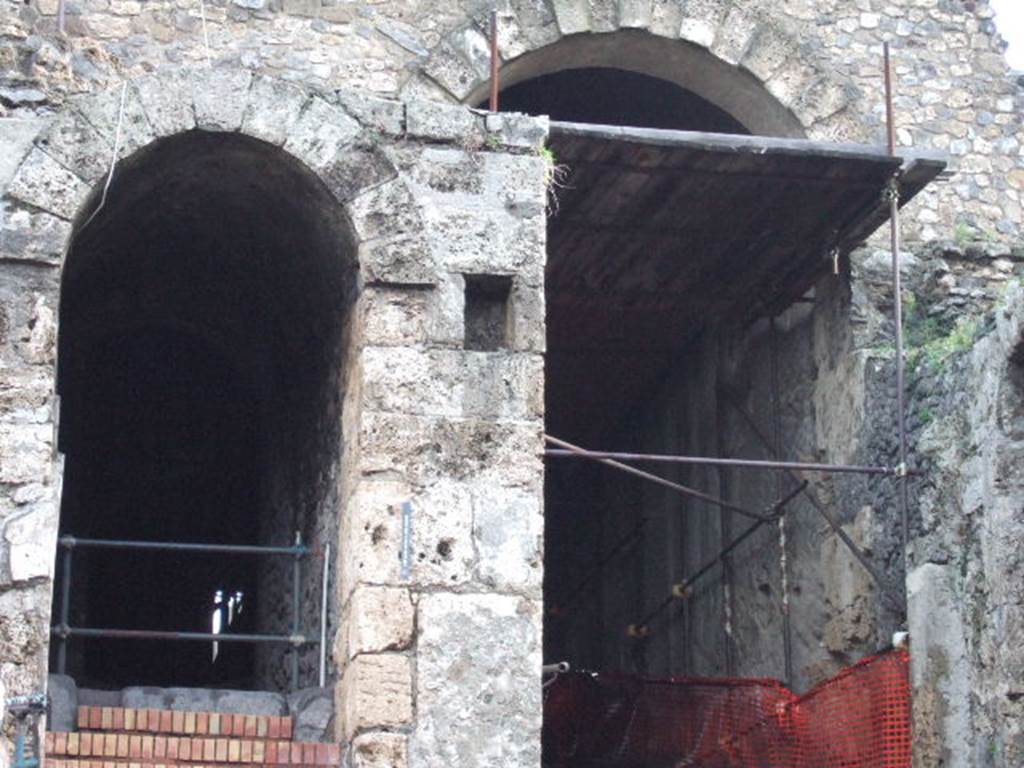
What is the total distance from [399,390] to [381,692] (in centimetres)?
121

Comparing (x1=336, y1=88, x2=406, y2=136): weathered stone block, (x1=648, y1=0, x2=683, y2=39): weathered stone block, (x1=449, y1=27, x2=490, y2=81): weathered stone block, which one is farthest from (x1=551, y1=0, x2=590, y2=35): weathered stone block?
(x1=336, y1=88, x2=406, y2=136): weathered stone block

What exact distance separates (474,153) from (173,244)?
196 centimetres

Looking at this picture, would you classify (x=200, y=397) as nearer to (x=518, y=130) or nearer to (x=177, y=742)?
(x=518, y=130)

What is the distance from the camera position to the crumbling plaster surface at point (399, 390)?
8.22 metres

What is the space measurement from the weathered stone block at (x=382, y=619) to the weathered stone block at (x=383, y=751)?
0.33 meters

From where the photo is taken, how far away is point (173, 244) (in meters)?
10.3

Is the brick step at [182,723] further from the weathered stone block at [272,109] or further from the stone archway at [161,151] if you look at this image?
the weathered stone block at [272,109]

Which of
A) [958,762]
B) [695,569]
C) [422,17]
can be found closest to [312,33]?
[422,17]

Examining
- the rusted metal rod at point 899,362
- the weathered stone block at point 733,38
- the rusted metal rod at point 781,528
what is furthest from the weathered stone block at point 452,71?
the rusted metal rod at point 899,362

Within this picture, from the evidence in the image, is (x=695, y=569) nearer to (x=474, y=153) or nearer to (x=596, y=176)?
(x=596, y=176)

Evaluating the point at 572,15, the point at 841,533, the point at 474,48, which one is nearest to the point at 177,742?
the point at 841,533

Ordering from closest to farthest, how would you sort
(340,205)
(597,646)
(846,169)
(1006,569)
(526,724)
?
1. (526,724)
2. (340,205)
3. (1006,569)
4. (846,169)
5. (597,646)

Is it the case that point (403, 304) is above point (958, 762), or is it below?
above

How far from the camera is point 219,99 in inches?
347
